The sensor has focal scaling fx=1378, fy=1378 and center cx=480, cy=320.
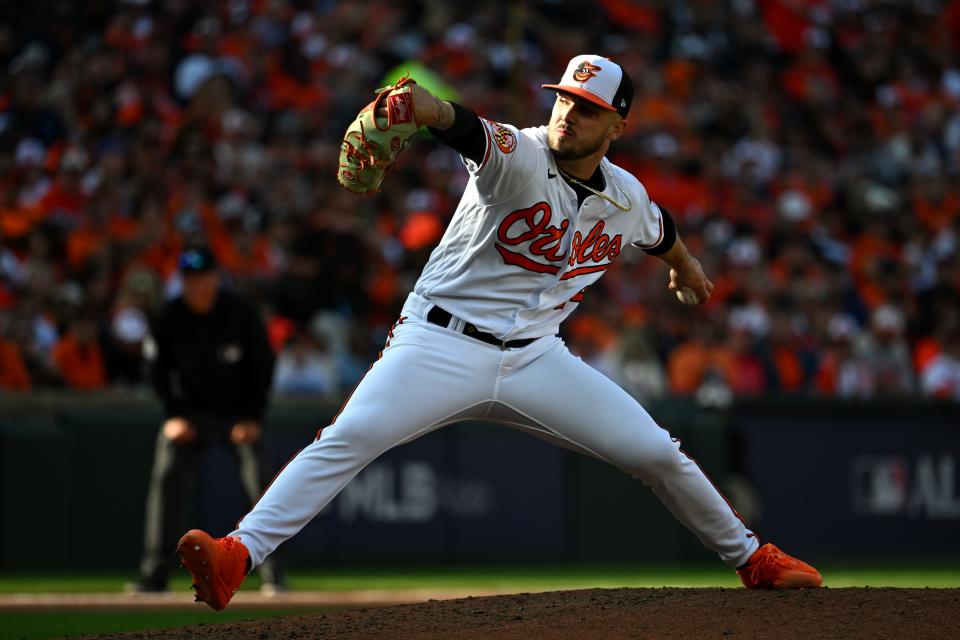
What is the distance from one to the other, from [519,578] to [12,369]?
4.11 m

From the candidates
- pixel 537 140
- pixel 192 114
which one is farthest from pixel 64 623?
pixel 192 114

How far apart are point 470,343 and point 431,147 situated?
9.21 meters

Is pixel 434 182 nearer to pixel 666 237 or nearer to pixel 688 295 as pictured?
pixel 688 295

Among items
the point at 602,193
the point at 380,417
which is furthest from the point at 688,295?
the point at 380,417

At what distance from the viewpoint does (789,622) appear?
486cm

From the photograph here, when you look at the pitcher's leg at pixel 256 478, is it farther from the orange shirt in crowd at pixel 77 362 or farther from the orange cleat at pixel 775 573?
the orange cleat at pixel 775 573

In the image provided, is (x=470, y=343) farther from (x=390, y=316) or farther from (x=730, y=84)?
(x=730, y=84)

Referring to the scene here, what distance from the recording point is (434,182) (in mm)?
13602

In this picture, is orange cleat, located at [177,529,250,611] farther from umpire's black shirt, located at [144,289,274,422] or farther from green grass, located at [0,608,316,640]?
umpire's black shirt, located at [144,289,274,422]

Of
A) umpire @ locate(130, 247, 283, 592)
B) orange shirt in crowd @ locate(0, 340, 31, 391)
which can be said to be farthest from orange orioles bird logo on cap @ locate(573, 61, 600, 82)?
orange shirt in crowd @ locate(0, 340, 31, 391)

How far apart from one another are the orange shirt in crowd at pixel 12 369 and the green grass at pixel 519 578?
4.85 feet

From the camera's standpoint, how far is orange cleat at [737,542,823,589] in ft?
18.3

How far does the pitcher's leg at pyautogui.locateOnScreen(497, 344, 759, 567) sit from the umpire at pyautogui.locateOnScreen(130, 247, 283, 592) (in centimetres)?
339

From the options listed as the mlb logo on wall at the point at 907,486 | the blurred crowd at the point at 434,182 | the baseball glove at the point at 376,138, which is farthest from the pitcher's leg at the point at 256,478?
the mlb logo on wall at the point at 907,486
